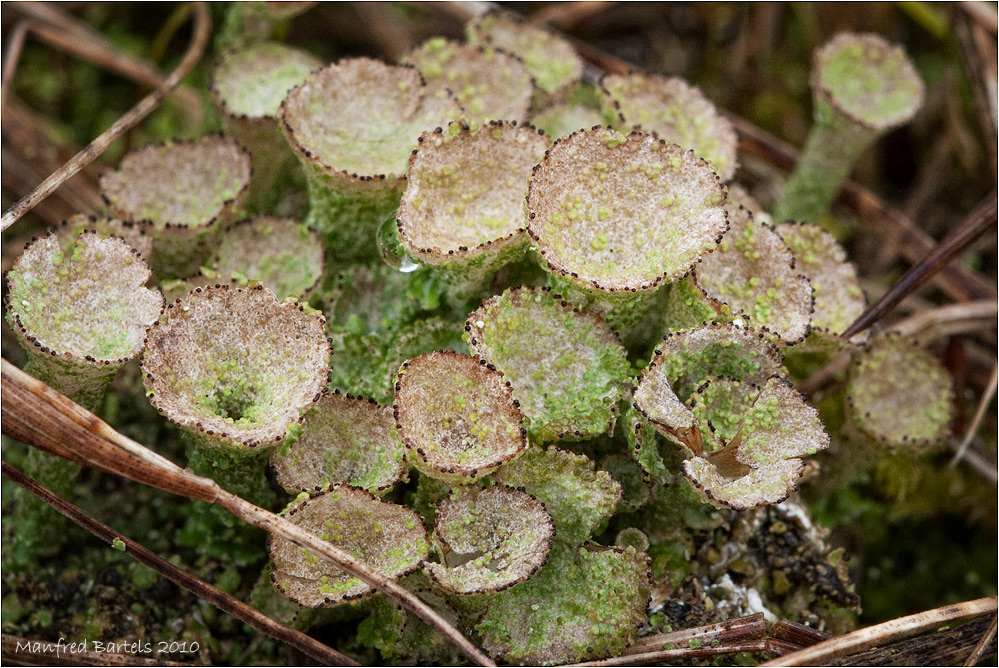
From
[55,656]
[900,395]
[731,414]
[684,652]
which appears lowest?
[55,656]

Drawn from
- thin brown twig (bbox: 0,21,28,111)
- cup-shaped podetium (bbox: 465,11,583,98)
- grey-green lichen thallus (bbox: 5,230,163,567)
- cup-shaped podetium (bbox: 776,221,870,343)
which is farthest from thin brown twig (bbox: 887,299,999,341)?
thin brown twig (bbox: 0,21,28,111)

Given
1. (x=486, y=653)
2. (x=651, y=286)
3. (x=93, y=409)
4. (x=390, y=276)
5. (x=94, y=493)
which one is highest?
(x=651, y=286)

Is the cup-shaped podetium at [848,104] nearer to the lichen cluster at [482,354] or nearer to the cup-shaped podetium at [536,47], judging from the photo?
the lichen cluster at [482,354]

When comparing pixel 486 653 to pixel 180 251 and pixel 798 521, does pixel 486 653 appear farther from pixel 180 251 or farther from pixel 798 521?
pixel 180 251

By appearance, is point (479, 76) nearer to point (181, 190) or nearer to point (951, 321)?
point (181, 190)

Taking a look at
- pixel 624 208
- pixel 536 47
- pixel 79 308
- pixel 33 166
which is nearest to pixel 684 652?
pixel 624 208

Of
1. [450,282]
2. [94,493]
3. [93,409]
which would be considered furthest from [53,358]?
[450,282]
